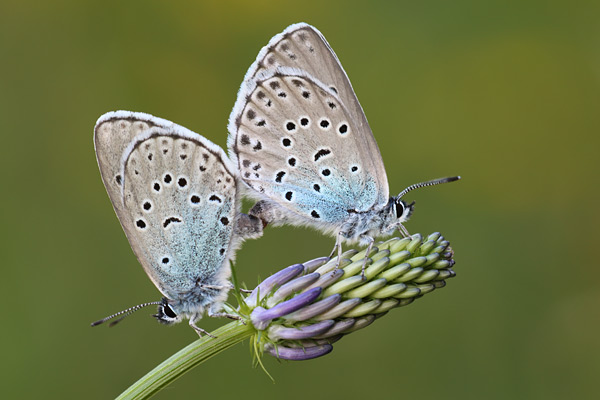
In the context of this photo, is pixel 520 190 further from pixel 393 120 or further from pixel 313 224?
pixel 313 224

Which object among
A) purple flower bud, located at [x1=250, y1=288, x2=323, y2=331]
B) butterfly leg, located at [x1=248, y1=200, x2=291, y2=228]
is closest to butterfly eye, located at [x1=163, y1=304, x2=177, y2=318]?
purple flower bud, located at [x1=250, y1=288, x2=323, y2=331]

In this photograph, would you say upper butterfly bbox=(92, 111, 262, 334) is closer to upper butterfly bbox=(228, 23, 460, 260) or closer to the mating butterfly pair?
the mating butterfly pair

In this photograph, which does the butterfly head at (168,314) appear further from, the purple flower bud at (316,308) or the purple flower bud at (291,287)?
the purple flower bud at (316,308)

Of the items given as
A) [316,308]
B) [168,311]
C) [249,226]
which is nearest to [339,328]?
[316,308]

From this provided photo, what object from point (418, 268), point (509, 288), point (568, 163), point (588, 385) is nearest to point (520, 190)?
point (568, 163)

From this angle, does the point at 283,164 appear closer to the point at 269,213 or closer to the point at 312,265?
the point at 269,213

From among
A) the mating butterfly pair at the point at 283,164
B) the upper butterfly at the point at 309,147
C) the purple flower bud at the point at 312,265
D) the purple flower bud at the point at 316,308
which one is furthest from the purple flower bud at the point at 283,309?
the upper butterfly at the point at 309,147

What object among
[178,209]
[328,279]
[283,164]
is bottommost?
[328,279]
